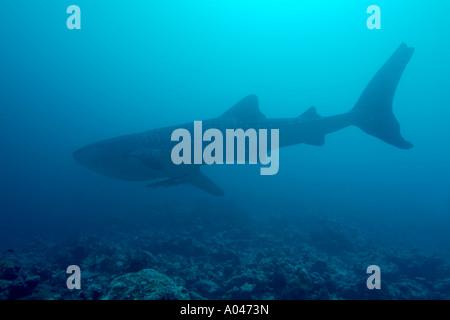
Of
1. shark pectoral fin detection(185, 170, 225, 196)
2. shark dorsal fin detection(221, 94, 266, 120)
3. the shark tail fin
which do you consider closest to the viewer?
the shark tail fin

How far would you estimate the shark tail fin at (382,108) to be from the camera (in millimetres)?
9125

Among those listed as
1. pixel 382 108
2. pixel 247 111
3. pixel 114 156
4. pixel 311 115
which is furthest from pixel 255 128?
pixel 114 156

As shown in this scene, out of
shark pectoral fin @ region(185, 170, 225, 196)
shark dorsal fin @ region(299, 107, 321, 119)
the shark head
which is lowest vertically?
shark pectoral fin @ region(185, 170, 225, 196)

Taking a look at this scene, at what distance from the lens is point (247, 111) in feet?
30.7

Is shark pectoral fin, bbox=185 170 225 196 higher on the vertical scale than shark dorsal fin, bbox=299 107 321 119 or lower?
lower

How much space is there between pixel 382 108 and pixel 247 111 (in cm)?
497

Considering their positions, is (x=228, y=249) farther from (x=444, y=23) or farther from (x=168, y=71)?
(x=168, y=71)

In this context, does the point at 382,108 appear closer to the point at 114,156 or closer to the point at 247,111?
Result: the point at 247,111

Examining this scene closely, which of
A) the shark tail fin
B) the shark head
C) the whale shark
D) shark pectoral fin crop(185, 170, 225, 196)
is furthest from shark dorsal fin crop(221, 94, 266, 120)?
the shark tail fin

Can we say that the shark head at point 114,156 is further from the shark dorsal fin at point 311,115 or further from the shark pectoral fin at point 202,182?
the shark dorsal fin at point 311,115

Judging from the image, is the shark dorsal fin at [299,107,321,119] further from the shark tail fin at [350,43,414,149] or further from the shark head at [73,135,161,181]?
the shark head at [73,135,161,181]

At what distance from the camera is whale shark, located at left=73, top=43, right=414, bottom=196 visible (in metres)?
8.92

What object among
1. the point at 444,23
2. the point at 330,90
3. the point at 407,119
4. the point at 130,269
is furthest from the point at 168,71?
the point at 130,269
